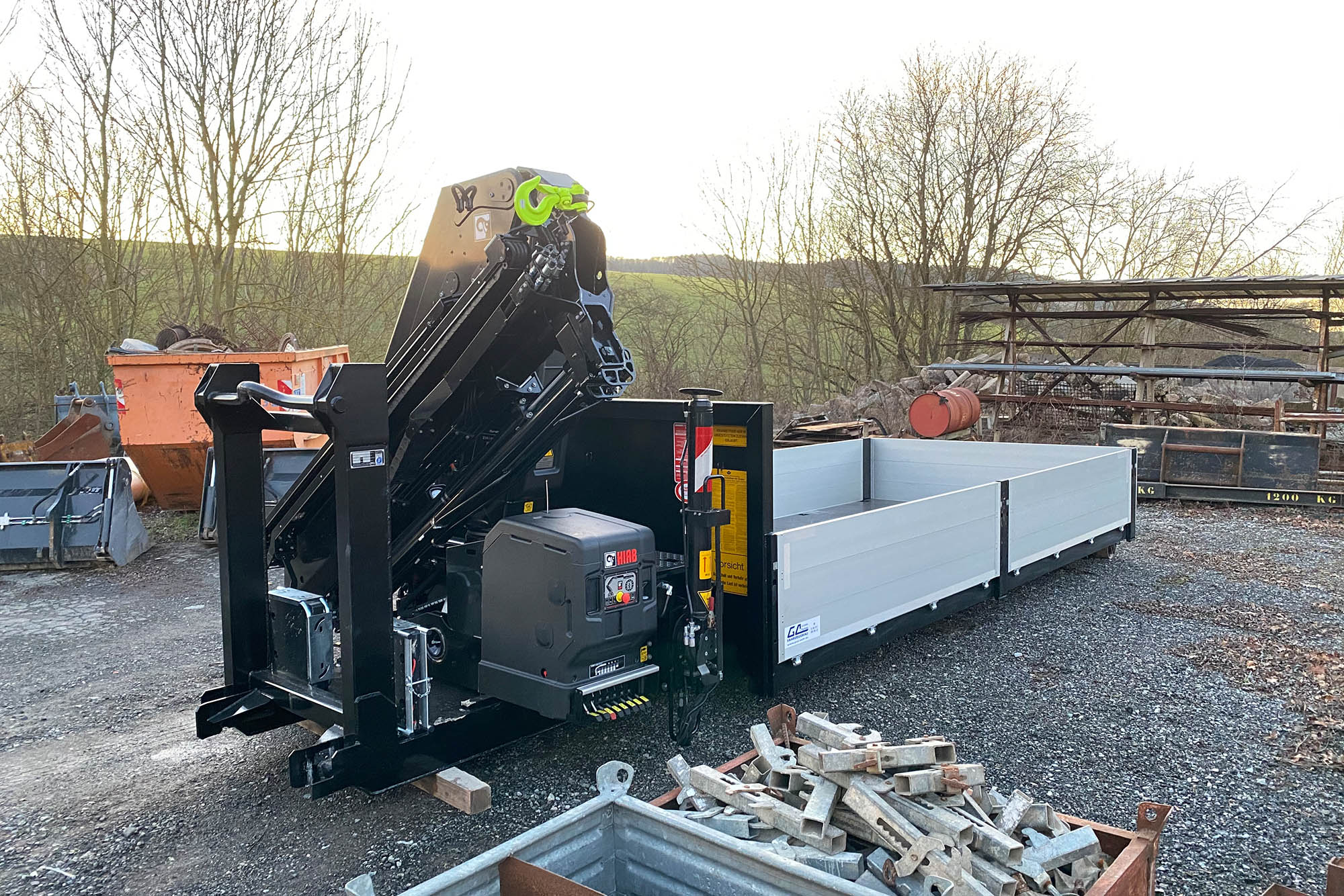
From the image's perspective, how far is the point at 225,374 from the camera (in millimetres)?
4176

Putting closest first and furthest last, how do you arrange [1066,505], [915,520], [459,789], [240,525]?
[459,789], [240,525], [915,520], [1066,505]

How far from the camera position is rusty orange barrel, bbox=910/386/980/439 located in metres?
13.5

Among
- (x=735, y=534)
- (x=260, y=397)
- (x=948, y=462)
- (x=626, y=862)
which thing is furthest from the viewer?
(x=948, y=462)

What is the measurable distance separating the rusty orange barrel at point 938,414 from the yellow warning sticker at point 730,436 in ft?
29.8

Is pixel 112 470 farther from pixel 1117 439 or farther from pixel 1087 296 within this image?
pixel 1087 296

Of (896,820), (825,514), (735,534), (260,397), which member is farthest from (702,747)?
(825,514)

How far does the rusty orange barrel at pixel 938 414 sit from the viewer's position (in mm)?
13469

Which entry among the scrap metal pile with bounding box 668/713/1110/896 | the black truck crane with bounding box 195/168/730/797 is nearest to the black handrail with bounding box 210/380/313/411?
the black truck crane with bounding box 195/168/730/797

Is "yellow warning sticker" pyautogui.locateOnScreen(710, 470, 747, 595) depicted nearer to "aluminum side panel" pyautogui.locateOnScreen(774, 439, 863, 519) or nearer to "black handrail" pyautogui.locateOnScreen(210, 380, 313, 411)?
"black handrail" pyautogui.locateOnScreen(210, 380, 313, 411)

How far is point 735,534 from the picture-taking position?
190 inches

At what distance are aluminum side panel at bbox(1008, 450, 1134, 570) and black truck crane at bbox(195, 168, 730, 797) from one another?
3076 millimetres

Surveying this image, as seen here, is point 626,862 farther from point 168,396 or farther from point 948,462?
point 168,396

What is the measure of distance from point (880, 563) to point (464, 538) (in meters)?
2.24

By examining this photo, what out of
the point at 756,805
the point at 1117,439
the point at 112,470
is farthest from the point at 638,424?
the point at 1117,439
